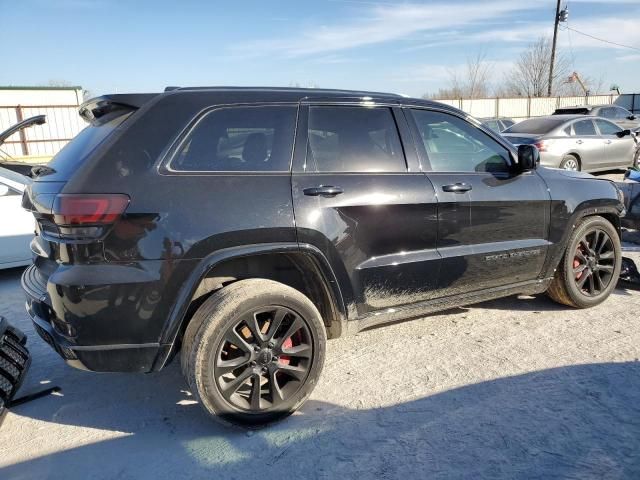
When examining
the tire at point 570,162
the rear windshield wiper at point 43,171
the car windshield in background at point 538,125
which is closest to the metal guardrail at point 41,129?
the car windshield in background at point 538,125

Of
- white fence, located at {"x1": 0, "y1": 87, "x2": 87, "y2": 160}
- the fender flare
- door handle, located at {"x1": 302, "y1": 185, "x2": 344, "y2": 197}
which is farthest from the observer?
white fence, located at {"x1": 0, "y1": 87, "x2": 87, "y2": 160}

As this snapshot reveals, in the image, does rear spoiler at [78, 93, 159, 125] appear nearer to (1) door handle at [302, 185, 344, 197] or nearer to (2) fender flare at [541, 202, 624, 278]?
(1) door handle at [302, 185, 344, 197]

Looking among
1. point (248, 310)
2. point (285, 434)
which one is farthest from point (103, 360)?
point (285, 434)

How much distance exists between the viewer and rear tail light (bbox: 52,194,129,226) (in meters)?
2.54

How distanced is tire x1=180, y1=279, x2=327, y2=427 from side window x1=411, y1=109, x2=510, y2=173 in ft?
4.93

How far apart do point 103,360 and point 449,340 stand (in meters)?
2.54

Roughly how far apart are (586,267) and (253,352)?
3181 mm

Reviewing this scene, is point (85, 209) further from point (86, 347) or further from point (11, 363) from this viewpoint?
point (11, 363)

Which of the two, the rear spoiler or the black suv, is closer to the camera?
the black suv

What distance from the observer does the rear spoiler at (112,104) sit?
2.88 m

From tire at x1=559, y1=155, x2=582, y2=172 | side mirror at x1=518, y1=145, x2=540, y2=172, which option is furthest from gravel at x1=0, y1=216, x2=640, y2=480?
tire at x1=559, y1=155, x2=582, y2=172

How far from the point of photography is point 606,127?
41.0 feet

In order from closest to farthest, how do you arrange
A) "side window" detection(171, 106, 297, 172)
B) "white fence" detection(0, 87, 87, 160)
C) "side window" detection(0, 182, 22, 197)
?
"side window" detection(171, 106, 297, 172) < "side window" detection(0, 182, 22, 197) < "white fence" detection(0, 87, 87, 160)

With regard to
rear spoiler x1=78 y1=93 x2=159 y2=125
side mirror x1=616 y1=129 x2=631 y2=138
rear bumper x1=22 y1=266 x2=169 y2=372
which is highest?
rear spoiler x1=78 y1=93 x2=159 y2=125
